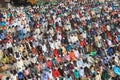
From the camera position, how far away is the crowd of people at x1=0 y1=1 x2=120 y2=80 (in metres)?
32.5

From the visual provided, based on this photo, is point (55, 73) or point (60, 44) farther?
point (60, 44)

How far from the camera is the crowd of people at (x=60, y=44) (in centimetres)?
3247

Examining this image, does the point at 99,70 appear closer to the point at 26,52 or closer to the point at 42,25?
the point at 26,52

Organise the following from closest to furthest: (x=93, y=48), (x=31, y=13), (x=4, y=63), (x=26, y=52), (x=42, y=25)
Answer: (x=4, y=63), (x=26, y=52), (x=93, y=48), (x=42, y=25), (x=31, y=13)

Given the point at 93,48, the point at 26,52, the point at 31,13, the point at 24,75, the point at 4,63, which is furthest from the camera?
the point at 31,13

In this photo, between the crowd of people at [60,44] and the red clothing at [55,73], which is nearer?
the red clothing at [55,73]

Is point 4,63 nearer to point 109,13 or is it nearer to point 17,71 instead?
point 17,71

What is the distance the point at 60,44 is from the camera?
39500mm

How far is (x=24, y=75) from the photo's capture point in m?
31.6

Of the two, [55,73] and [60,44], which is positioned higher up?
[60,44]

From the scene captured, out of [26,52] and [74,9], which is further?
[74,9]

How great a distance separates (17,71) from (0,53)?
13.4 ft

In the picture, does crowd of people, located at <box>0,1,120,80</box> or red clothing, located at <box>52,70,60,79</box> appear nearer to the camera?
red clothing, located at <box>52,70,60,79</box>

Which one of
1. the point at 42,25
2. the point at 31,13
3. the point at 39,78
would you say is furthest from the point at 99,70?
the point at 31,13
